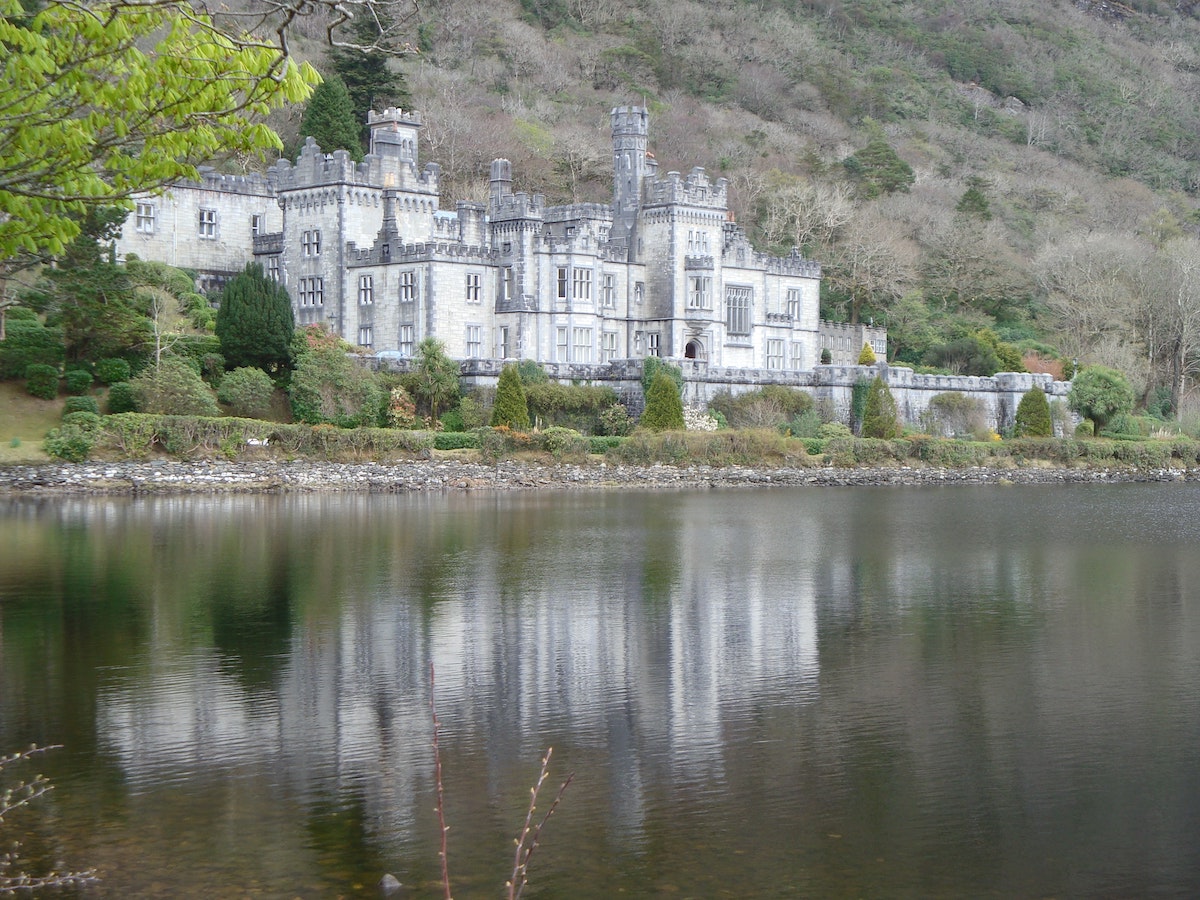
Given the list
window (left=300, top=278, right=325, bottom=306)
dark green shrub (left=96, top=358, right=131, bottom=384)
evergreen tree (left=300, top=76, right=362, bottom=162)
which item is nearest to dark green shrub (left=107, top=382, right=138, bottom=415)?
dark green shrub (left=96, top=358, right=131, bottom=384)

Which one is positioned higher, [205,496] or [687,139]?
[687,139]

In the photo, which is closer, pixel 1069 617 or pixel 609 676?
pixel 609 676

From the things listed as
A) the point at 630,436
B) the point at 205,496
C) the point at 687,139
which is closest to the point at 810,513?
the point at 630,436

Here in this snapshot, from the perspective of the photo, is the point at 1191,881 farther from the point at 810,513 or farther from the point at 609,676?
the point at 810,513

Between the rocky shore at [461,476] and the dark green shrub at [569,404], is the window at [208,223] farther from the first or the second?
the rocky shore at [461,476]

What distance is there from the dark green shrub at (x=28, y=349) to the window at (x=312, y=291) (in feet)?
49.2

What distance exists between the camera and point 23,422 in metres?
46.8

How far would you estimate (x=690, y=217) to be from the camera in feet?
222

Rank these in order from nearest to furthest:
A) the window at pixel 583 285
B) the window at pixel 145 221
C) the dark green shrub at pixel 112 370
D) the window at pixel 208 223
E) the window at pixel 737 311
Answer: the dark green shrub at pixel 112 370, the window at pixel 145 221, the window at pixel 208 223, the window at pixel 583 285, the window at pixel 737 311

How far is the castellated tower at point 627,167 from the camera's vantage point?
2677 inches

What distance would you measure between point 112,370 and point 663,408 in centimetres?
2017

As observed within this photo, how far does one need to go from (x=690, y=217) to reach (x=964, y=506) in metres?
24.2

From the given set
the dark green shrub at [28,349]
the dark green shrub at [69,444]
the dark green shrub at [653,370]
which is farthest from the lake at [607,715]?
the dark green shrub at [653,370]

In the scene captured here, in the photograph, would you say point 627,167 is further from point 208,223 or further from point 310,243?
point 208,223
